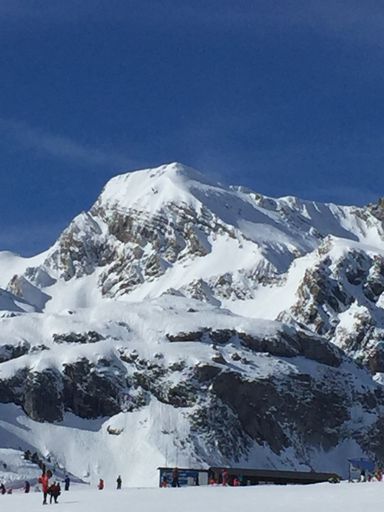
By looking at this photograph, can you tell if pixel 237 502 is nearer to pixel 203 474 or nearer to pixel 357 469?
pixel 203 474

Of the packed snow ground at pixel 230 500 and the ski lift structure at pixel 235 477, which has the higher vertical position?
the ski lift structure at pixel 235 477

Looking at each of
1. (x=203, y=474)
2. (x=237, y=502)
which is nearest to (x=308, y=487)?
(x=237, y=502)

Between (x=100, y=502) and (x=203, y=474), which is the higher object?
(x=203, y=474)

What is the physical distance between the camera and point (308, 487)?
71875 millimetres

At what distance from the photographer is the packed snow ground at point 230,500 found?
60.1 meters

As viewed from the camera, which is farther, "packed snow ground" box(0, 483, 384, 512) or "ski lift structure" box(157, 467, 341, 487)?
"ski lift structure" box(157, 467, 341, 487)

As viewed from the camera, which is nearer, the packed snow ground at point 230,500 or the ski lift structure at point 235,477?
the packed snow ground at point 230,500

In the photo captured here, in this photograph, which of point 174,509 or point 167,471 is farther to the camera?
point 167,471

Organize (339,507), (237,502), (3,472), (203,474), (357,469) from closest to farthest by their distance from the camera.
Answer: (339,507), (237,502), (203,474), (357,469), (3,472)

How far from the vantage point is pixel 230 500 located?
65312mm

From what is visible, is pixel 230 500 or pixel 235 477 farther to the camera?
pixel 235 477

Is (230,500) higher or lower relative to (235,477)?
lower

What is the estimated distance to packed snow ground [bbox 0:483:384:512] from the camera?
60062 millimetres

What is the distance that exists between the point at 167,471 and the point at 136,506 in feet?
247
